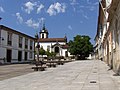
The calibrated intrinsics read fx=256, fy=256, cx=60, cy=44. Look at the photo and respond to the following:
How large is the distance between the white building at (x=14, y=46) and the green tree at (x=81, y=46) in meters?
21.7

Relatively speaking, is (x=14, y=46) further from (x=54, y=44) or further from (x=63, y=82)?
(x=54, y=44)

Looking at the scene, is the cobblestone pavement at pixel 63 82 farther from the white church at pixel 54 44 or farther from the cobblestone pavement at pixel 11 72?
the white church at pixel 54 44

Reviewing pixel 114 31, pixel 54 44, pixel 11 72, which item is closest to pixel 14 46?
pixel 11 72

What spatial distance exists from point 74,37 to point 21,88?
7114 cm

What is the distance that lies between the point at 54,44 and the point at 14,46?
55349mm

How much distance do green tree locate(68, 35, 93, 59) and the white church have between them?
16.1 metres

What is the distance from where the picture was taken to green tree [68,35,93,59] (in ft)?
254

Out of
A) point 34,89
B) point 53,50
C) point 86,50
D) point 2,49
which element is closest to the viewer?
point 34,89

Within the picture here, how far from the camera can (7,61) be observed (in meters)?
44.1

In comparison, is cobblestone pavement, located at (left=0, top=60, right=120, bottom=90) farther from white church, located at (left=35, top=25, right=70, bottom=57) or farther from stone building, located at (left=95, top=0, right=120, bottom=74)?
white church, located at (left=35, top=25, right=70, bottom=57)

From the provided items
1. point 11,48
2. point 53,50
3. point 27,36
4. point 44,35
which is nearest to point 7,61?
point 11,48

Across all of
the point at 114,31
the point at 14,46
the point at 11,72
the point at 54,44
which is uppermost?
the point at 54,44

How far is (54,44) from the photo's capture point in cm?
10212

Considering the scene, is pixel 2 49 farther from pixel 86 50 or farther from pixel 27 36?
pixel 86 50
